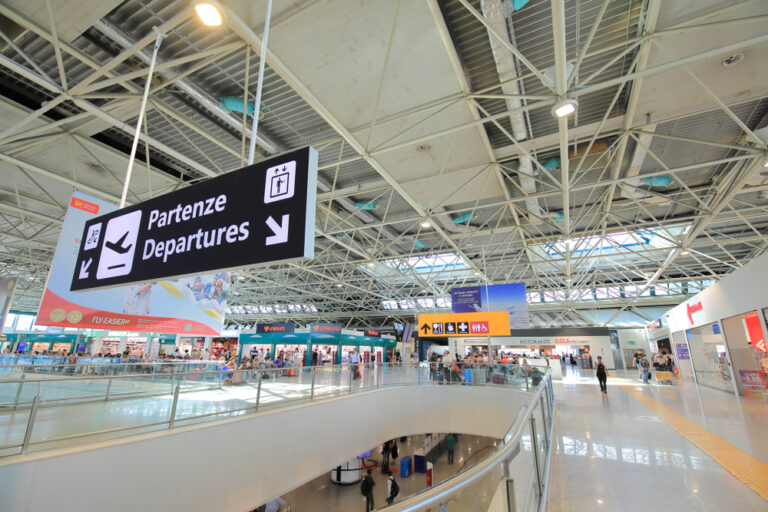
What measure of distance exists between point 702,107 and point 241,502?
42.8 feet

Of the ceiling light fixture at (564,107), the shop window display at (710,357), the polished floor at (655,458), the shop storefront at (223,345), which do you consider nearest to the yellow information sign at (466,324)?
the polished floor at (655,458)

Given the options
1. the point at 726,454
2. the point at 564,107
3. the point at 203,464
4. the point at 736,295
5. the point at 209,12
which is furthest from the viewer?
the point at 736,295

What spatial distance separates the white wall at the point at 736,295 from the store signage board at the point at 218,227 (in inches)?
565

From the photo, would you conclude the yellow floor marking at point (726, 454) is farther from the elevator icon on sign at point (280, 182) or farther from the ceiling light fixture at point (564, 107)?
the elevator icon on sign at point (280, 182)

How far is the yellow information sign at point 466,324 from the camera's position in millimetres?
14344

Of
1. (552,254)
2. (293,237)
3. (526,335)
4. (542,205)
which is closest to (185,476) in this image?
(293,237)

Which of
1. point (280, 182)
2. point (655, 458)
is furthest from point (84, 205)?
point (655, 458)

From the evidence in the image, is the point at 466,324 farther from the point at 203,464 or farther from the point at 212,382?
the point at 203,464

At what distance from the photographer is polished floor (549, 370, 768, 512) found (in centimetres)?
381

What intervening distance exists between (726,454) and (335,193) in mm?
10679

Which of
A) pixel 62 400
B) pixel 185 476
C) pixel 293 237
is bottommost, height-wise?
pixel 185 476

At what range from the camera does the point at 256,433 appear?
305 inches

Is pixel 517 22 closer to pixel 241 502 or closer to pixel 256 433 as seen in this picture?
pixel 256 433

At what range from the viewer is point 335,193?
458 inches
